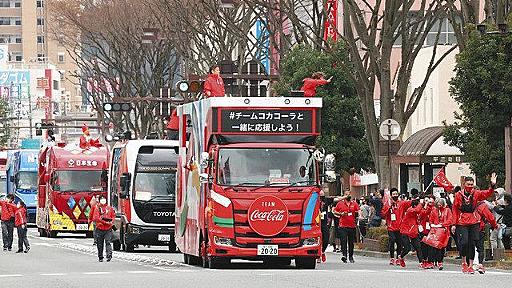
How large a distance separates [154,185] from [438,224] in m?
12.9

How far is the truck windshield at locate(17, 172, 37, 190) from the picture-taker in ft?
225

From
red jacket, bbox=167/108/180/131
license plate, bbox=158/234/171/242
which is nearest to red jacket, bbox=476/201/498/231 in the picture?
red jacket, bbox=167/108/180/131

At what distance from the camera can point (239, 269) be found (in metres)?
28.3

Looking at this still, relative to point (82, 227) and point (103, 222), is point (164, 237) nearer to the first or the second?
point (103, 222)

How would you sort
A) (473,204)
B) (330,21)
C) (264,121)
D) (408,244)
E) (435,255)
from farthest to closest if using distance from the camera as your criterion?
(330,21)
(408,244)
(435,255)
(264,121)
(473,204)

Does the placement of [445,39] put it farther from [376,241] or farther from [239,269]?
[239,269]

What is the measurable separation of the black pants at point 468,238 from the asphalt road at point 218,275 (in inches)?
19.5

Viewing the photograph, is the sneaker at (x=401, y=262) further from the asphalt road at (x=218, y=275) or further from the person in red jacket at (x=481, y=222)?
the person in red jacket at (x=481, y=222)

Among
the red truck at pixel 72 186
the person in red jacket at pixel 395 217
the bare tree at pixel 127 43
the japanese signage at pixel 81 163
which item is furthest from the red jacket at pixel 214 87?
the bare tree at pixel 127 43

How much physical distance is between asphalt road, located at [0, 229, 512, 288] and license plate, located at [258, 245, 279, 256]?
39 cm

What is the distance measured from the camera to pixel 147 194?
4075 centimetres

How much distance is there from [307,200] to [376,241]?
12049 mm

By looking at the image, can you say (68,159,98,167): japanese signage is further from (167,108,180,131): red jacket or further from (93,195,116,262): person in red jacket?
(167,108,180,131): red jacket

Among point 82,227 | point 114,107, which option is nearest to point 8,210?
point 82,227
